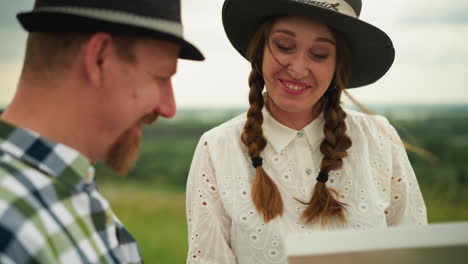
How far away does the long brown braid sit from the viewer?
1748 millimetres

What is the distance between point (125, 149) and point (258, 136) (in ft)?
2.72

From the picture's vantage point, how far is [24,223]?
0.84 m

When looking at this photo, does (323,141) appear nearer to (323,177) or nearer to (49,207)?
(323,177)

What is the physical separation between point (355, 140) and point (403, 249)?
1.09 metres

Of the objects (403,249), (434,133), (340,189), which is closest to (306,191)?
(340,189)

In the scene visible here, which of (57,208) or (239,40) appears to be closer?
(57,208)

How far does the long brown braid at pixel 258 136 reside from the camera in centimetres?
175

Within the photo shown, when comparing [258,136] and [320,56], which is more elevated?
[320,56]

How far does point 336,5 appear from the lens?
1729mm

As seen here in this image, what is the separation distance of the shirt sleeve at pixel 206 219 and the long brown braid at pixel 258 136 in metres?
0.13

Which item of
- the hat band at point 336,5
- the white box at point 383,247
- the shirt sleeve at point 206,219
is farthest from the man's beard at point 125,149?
the hat band at point 336,5

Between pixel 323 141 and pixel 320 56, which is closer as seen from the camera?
pixel 320 56

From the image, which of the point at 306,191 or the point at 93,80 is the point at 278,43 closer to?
the point at 306,191

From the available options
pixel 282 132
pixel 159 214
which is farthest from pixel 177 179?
pixel 282 132
